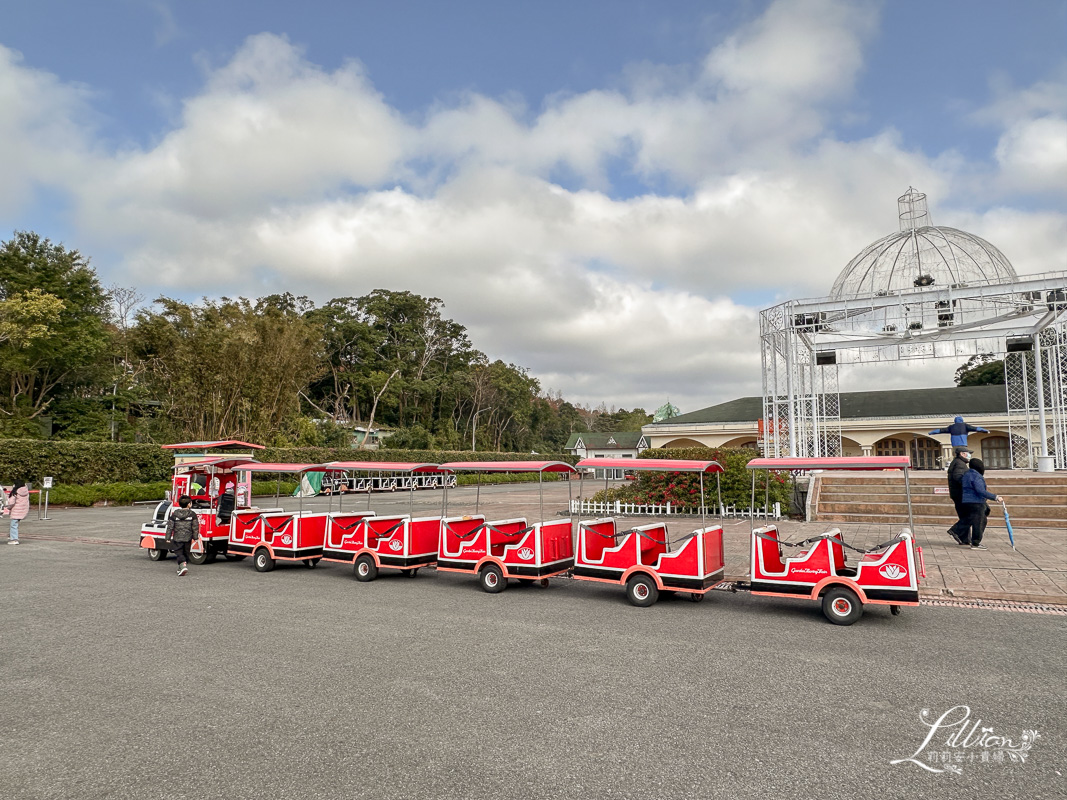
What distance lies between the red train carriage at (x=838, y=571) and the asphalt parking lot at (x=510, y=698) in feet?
0.87

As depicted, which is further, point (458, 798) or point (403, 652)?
point (403, 652)

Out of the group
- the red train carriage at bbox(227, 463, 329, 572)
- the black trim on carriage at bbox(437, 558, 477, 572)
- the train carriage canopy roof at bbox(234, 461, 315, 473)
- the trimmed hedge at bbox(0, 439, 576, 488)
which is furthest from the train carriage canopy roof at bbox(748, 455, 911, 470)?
the trimmed hedge at bbox(0, 439, 576, 488)

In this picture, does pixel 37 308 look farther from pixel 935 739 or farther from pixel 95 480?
pixel 935 739

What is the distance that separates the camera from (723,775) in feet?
12.1

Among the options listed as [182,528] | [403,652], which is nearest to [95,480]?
[182,528]

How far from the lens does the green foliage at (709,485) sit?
17516 millimetres

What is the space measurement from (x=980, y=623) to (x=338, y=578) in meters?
8.82

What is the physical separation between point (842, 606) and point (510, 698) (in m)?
4.41

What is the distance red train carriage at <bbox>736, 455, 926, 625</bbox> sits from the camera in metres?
7.26

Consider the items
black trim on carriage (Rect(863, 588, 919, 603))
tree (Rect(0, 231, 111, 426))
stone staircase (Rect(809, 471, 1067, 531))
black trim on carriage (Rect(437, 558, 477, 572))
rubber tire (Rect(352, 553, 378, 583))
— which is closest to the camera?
black trim on carriage (Rect(863, 588, 919, 603))

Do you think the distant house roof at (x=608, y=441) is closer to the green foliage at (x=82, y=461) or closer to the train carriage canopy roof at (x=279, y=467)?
the green foliage at (x=82, y=461)

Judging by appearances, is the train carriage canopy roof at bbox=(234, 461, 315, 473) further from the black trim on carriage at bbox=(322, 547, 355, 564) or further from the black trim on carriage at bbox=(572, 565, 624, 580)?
the black trim on carriage at bbox=(572, 565, 624, 580)

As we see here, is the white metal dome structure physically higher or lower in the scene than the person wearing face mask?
higher

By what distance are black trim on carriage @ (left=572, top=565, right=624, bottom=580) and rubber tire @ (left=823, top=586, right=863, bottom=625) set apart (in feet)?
8.27
